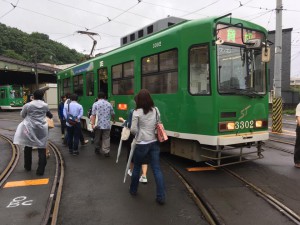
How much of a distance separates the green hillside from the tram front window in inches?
1931

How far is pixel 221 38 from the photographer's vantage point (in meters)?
6.52

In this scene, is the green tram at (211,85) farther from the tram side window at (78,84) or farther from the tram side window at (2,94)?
the tram side window at (2,94)

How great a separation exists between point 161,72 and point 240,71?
1853 millimetres

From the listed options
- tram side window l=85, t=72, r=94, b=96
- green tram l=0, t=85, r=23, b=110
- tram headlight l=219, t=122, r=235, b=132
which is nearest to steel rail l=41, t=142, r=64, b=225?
tram headlight l=219, t=122, r=235, b=132

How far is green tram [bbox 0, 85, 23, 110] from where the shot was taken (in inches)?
1510

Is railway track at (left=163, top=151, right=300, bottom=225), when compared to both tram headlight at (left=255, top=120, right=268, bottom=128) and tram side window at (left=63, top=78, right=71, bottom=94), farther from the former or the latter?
tram side window at (left=63, top=78, right=71, bottom=94)

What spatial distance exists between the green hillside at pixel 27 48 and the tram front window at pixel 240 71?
49045 millimetres

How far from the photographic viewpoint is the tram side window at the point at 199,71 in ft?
21.4

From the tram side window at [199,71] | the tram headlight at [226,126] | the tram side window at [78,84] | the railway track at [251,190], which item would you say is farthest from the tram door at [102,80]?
the railway track at [251,190]

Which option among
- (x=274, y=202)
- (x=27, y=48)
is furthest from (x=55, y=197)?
(x=27, y=48)

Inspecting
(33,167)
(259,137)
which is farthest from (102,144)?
(259,137)

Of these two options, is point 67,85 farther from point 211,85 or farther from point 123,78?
point 211,85

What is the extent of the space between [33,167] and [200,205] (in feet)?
14.2

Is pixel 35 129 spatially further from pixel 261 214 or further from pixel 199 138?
pixel 261 214
